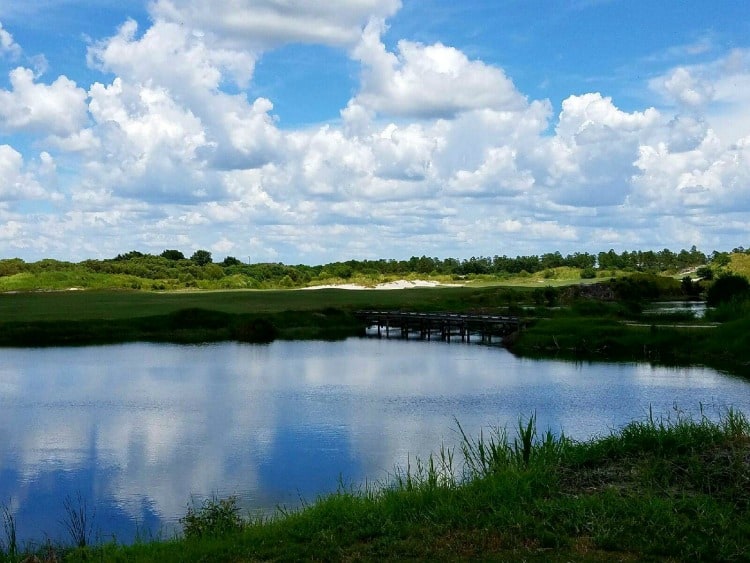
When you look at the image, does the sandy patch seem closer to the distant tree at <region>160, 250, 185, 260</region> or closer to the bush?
the distant tree at <region>160, 250, 185, 260</region>

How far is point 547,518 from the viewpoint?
32.8ft

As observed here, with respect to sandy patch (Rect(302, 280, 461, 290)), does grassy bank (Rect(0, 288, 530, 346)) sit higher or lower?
lower

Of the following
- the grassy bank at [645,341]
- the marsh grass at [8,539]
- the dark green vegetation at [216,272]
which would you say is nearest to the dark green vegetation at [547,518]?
the marsh grass at [8,539]

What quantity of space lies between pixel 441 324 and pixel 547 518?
58618 mm

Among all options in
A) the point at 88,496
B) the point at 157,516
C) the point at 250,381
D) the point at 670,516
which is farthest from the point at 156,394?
the point at 670,516

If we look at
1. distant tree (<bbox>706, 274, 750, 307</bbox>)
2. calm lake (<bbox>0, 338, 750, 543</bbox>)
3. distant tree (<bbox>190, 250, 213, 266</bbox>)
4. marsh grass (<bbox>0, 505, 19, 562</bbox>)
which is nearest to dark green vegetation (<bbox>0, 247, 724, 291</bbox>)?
Result: distant tree (<bbox>190, 250, 213, 266</bbox>)

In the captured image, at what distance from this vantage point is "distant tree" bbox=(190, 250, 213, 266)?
602 feet

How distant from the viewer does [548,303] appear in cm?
8844

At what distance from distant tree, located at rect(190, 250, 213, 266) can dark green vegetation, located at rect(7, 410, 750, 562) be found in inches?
6850

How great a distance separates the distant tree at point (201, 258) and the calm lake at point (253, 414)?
134 m

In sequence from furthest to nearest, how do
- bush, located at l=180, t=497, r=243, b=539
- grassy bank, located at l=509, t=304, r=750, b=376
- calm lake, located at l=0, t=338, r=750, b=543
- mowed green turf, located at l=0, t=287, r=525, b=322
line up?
mowed green turf, located at l=0, t=287, r=525, b=322 < grassy bank, located at l=509, t=304, r=750, b=376 < calm lake, located at l=0, t=338, r=750, b=543 < bush, located at l=180, t=497, r=243, b=539

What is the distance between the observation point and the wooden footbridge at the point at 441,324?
63472mm

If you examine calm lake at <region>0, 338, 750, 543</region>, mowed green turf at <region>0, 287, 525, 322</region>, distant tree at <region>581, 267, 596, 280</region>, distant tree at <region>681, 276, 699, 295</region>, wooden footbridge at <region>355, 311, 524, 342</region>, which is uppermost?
distant tree at <region>581, 267, 596, 280</region>

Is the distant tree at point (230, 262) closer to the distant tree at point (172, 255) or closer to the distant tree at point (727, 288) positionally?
the distant tree at point (172, 255)
